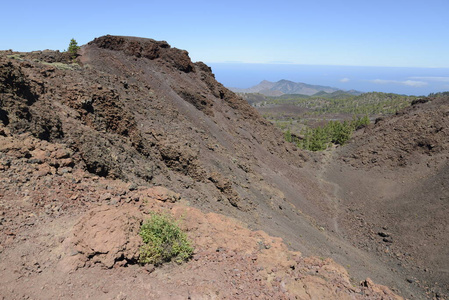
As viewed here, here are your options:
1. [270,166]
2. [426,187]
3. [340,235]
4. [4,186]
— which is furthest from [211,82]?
[4,186]

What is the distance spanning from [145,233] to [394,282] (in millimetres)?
16640

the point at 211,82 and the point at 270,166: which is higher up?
the point at 211,82

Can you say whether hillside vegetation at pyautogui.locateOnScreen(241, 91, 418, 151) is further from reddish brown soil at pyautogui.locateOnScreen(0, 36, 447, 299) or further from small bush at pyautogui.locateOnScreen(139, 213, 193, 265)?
small bush at pyautogui.locateOnScreen(139, 213, 193, 265)

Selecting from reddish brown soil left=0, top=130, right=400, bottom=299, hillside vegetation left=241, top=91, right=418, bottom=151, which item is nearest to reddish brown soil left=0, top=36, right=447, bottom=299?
reddish brown soil left=0, top=130, right=400, bottom=299

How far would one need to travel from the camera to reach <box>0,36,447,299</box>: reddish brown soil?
6.38m

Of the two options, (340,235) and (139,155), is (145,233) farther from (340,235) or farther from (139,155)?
(340,235)

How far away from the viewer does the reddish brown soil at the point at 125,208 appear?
6.38 metres

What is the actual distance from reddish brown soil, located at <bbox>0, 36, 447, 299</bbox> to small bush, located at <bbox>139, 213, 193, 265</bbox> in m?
0.27

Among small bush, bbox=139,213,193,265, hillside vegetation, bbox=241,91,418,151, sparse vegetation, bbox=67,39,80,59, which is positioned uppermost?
sparse vegetation, bbox=67,39,80,59

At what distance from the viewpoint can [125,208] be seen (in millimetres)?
8148

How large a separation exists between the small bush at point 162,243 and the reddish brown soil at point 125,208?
0.90ft

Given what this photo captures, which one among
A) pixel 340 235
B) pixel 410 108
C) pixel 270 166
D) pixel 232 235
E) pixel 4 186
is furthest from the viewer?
pixel 410 108

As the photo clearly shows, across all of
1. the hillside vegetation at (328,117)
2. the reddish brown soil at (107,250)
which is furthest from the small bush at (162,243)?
the hillside vegetation at (328,117)

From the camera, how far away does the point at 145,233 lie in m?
7.34
